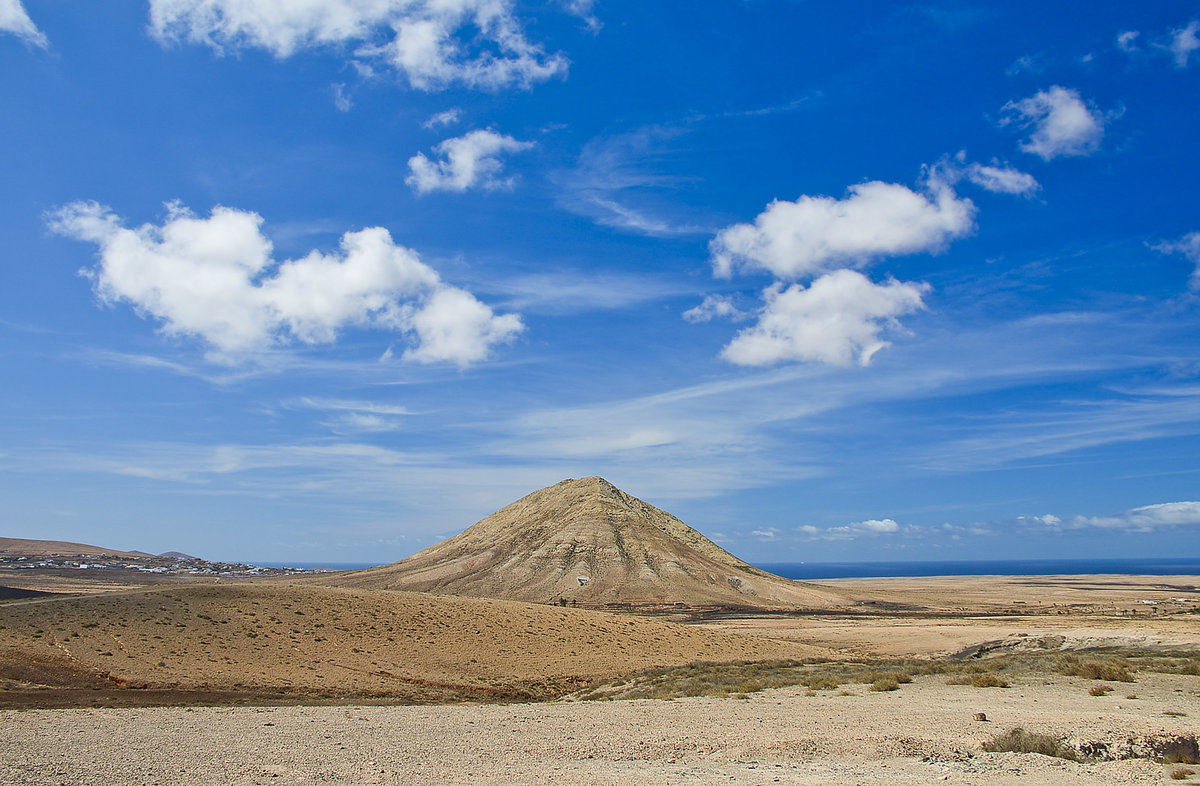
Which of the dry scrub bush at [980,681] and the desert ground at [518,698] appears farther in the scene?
the dry scrub bush at [980,681]

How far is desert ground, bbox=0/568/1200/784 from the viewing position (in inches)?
540

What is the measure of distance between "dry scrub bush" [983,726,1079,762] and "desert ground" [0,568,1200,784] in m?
0.27

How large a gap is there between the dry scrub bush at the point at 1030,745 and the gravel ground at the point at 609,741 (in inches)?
16.9

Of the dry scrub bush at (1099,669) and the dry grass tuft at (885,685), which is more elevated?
the dry scrub bush at (1099,669)

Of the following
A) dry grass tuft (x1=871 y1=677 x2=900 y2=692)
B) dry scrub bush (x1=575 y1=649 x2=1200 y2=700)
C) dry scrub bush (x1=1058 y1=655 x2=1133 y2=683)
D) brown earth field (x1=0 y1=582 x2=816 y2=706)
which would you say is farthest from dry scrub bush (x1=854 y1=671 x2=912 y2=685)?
brown earth field (x1=0 y1=582 x2=816 y2=706)

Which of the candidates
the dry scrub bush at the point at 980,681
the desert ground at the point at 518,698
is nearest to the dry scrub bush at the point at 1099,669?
the desert ground at the point at 518,698

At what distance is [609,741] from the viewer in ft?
53.8

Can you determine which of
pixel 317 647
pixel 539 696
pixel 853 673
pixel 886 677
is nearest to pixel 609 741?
pixel 886 677

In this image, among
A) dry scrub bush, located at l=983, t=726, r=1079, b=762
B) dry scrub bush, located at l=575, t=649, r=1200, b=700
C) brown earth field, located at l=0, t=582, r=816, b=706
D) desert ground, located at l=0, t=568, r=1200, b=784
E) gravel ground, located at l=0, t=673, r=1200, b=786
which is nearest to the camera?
gravel ground, located at l=0, t=673, r=1200, b=786

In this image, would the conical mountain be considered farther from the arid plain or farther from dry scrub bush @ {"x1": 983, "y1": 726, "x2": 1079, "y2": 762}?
dry scrub bush @ {"x1": 983, "y1": 726, "x2": 1079, "y2": 762}

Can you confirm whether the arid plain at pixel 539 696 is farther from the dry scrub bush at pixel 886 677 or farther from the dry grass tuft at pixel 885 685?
the dry scrub bush at pixel 886 677

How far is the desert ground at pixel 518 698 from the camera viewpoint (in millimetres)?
13711

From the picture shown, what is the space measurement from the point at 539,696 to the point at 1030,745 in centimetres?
2038

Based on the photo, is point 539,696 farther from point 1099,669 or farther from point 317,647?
point 1099,669
